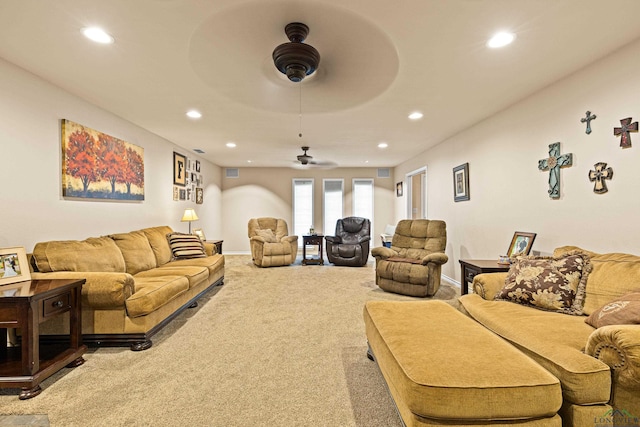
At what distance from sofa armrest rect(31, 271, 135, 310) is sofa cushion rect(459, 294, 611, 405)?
2.72m

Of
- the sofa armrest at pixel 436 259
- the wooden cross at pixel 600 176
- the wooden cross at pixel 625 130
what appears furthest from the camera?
the sofa armrest at pixel 436 259

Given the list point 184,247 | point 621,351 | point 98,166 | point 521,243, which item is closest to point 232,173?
point 184,247

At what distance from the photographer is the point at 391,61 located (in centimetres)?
243

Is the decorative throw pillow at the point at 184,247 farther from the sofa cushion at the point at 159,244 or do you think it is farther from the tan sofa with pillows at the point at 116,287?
the tan sofa with pillows at the point at 116,287

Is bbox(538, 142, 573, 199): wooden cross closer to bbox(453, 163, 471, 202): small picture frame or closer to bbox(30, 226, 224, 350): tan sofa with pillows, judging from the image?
bbox(453, 163, 471, 202): small picture frame

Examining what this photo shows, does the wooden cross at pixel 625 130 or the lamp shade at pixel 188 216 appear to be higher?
the wooden cross at pixel 625 130

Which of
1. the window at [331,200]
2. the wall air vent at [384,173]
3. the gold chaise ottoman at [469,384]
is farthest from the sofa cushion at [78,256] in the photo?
the wall air vent at [384,173]

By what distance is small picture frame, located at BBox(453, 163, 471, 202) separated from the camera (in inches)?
170

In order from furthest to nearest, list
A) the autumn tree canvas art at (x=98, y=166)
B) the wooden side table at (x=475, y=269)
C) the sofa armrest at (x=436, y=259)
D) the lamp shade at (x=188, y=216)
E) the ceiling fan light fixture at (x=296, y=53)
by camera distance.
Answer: the lamp shade at (x=188, y=216)
the sofa armrest at (x=436, y=259)
the autumn tree canvas art at (x=98, y=166)
the wooden side table at (x=475, y=269)
the ceiling fan light fixture at (x=296, y=53)

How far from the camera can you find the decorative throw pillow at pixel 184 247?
13.9 ft

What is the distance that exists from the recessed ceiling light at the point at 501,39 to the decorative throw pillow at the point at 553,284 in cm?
160

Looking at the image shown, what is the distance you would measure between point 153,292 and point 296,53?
2237 millimetres

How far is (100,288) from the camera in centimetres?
238

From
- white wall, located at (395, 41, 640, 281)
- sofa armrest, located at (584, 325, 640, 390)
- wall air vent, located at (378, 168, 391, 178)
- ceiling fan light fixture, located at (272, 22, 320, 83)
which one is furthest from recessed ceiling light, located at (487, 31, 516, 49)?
wall air vent, located at (378, 168, 391, 178)
